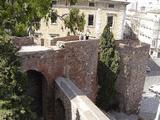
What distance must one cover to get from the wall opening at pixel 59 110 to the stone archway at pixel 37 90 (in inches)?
27.3

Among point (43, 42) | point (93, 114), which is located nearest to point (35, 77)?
point (43, 42)

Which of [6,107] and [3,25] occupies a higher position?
[3,25]

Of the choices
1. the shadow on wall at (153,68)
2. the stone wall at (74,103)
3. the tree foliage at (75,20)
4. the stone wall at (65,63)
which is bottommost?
the shadow on wall at (153,68)

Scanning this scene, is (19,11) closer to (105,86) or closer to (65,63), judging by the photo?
(65,63)

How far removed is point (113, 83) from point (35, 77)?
6.87m

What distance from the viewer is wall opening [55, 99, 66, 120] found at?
48.7 ft

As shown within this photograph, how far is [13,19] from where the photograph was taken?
13.9m

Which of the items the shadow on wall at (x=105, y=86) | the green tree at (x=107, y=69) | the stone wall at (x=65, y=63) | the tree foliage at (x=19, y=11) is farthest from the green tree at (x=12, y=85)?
the green tree at (x=107, y=69)

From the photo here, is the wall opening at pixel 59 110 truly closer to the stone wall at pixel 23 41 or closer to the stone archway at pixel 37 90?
the stone archway at pixel 37 90

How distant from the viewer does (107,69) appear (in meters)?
20.3

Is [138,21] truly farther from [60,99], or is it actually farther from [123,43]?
[60,99]

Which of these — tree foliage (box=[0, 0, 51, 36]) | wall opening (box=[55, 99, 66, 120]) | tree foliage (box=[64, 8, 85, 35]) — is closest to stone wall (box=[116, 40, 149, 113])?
tree foliage (box=[64, 8, 85, 35])

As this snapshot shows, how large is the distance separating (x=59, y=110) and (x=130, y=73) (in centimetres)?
782

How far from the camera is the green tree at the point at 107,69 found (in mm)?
20172
